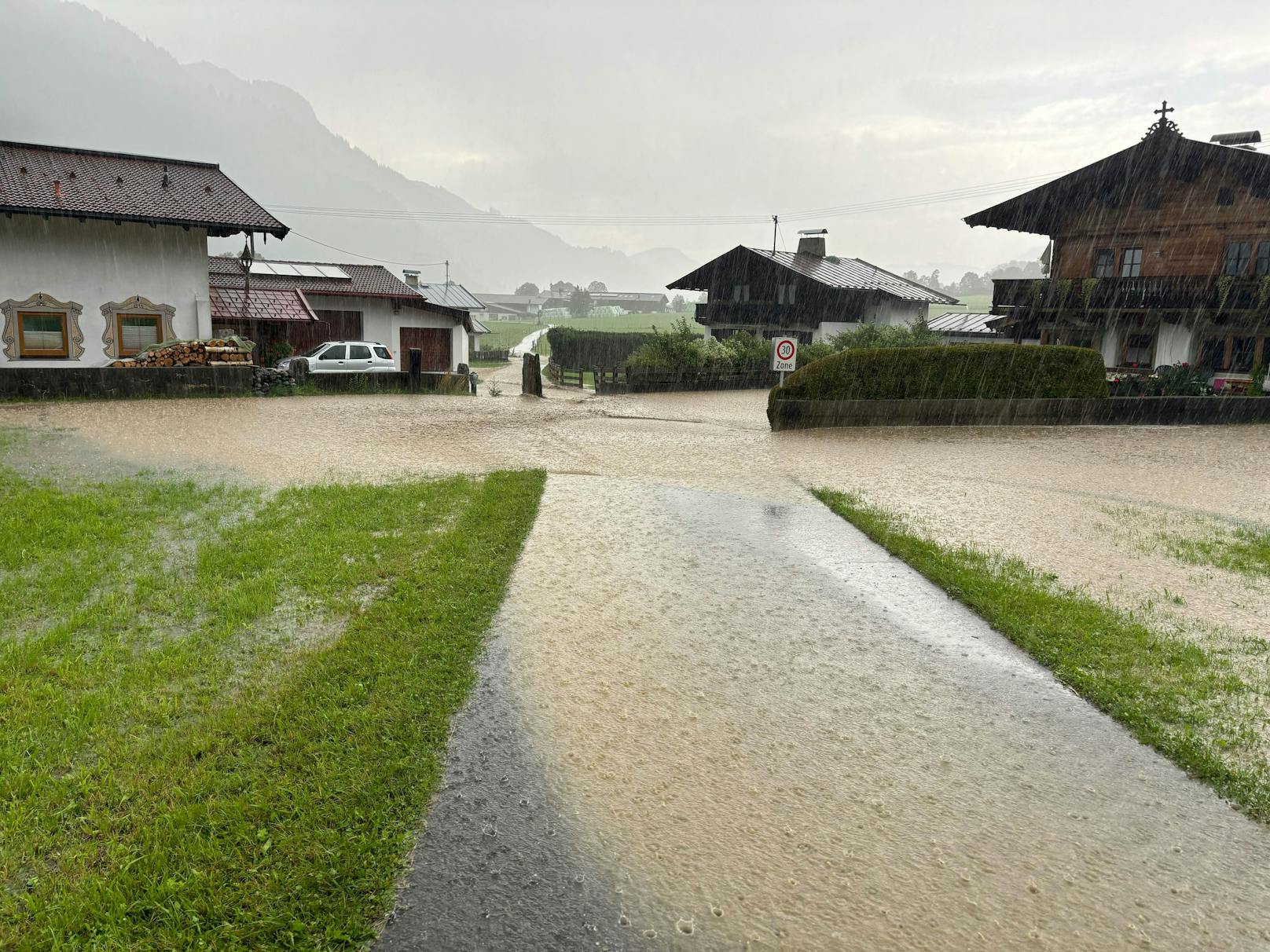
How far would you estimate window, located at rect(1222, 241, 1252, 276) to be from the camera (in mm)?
27000

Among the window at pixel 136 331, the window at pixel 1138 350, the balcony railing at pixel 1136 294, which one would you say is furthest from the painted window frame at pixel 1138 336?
the window at pixel 136 331

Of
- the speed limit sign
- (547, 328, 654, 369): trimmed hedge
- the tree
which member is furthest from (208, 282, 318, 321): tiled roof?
the tree

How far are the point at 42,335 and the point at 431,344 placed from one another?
16.8 meters

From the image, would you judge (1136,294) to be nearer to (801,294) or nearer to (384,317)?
(801,294)

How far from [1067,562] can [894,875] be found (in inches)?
228

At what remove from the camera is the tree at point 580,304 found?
559ft

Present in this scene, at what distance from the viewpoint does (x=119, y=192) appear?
22.2 metres

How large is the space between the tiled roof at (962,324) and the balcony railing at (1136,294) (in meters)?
9.21

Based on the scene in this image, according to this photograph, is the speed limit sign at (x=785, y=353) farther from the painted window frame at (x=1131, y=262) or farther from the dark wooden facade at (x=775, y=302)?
the dark wooden facade at (x=775, y=302)

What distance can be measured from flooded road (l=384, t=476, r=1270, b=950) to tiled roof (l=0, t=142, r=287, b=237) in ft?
68.2

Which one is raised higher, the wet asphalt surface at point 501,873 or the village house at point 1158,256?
the village house at point 1158,256

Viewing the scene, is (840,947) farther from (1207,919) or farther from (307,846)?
(307,846)

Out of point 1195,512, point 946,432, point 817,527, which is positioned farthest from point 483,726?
point 946,432

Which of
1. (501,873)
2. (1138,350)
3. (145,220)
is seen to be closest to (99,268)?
(145,220)
